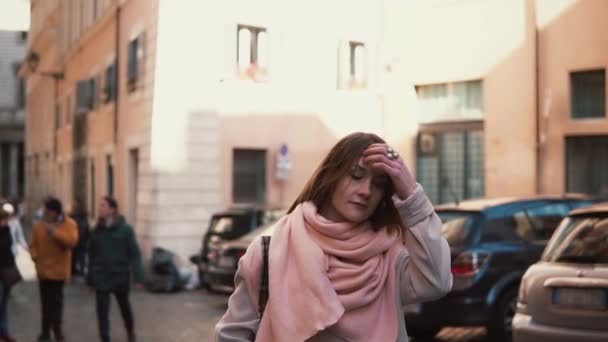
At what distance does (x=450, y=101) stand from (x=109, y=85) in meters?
6.86

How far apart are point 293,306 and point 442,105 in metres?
5.59

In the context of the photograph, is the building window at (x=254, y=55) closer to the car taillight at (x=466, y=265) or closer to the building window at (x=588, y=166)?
the car taillight at (x=466, y=265)

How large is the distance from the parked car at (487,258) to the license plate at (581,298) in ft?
6.90

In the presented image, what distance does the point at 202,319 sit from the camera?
12.2 metres

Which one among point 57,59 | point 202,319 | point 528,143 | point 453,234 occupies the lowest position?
point 202,319

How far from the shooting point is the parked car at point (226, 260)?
13.3 metres

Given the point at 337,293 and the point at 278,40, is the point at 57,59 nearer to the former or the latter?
the point at 278,40

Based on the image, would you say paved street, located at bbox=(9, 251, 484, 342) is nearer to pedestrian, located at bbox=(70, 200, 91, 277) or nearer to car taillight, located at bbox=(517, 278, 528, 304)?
pedestrian, located at bbox=(70, 200, 91, 277)

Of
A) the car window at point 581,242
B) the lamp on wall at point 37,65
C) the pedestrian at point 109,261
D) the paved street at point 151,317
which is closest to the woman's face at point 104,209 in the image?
the pedestrian at point 109,261

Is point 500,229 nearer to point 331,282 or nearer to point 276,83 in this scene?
point 276,83

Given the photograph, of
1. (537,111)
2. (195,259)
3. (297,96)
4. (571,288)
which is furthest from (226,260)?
(571,288)

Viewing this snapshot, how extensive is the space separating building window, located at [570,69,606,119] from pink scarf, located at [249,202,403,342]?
37.9 feet

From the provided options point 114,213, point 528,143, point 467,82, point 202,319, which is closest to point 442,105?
point 467,82

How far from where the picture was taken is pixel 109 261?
964 cm
